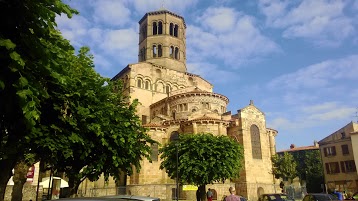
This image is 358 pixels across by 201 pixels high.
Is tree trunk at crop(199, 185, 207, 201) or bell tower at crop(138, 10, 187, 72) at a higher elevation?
bell tower at crop(138, 10, 187, 72)

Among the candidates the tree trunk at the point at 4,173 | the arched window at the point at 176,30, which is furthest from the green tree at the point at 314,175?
the tree trunk at the point at 4,173

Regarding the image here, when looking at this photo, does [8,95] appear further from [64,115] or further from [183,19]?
[183,19]

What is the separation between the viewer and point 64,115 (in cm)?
1080

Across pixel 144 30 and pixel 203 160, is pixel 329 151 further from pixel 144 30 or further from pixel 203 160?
pixel 144 30

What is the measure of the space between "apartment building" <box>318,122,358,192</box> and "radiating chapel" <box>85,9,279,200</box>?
10.8 m

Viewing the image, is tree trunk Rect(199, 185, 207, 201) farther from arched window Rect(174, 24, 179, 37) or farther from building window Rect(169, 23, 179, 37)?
arched window Rect(174, 24, 179, 37)

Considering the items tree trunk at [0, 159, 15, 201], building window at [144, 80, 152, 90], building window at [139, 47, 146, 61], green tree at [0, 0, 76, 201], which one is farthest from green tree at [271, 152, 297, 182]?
green tree at [0, 0, 76, 201]

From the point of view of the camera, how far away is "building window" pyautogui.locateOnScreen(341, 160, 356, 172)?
45.6 metres

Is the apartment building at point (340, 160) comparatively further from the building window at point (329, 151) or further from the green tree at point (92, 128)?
the green tree at point (92, 128)

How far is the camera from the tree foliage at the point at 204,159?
85.8ft

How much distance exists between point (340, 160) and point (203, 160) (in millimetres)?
31111

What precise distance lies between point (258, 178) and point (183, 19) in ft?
106

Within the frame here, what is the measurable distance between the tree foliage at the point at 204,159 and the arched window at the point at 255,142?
12.1 metres

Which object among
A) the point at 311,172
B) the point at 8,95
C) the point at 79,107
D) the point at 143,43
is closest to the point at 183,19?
the point at 143,43
